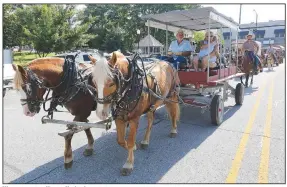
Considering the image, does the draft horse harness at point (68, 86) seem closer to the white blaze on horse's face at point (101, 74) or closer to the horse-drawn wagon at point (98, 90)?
the horse-drawn wagon at point (98, 90)

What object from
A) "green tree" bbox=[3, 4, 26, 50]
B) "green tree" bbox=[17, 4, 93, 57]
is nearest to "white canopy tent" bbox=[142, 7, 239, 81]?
"green tree" bbox=[17, 4, 93, 57]

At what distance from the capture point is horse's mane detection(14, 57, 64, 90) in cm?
336

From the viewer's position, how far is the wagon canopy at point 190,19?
19.1 feet

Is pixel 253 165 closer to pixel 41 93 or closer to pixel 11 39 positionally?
pixel 41 93

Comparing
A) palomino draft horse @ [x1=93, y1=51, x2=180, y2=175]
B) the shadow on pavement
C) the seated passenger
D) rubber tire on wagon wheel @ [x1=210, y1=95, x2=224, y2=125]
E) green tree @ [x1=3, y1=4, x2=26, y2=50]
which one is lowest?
the shadow on pavement

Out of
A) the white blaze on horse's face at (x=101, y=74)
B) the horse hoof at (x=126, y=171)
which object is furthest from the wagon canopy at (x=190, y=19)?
the horse hoof at (x=126, y=171)

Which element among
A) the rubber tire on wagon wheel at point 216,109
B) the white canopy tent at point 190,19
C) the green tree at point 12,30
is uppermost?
the green tree at point 12,30

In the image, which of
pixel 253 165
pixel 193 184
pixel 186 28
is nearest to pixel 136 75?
pixel 193 184

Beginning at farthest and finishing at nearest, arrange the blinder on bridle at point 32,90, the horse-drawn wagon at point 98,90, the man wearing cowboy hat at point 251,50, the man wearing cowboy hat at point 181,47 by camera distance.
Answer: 1. the man wearing cowboy hat at point 251,50
2. the man wearing cowboy hat at point 181,47
3. the blinder on bridle at point 32,90
4. the horse-drawn wagon at point 98,90

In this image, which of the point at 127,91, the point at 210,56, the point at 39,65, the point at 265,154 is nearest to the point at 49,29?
the point at 210,56

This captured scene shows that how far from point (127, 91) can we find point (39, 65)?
1324mm

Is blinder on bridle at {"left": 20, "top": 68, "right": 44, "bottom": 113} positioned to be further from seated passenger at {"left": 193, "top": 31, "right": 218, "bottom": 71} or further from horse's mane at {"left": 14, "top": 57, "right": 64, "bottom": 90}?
seated passenger at {"left": 193, "top": 31, "right": 218, "bottom": 71}

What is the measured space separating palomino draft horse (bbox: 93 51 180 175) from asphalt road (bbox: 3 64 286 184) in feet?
→ 1.38

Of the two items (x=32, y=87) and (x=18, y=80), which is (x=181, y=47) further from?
(x=18, y=80)
